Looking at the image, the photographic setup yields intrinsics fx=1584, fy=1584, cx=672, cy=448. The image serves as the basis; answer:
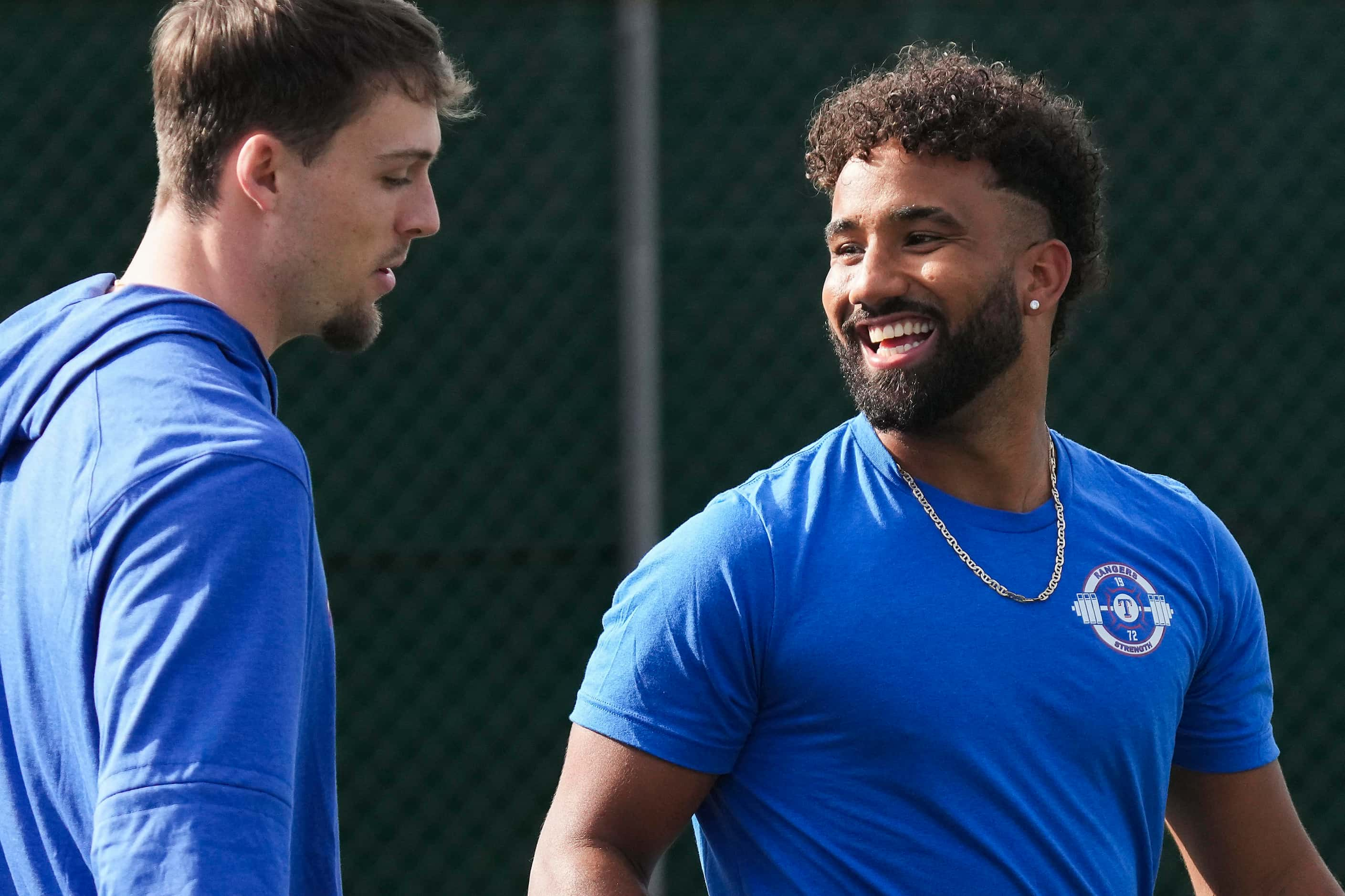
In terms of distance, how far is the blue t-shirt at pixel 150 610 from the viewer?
1113 millimetres

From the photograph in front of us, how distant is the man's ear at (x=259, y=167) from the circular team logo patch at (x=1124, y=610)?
0.97m

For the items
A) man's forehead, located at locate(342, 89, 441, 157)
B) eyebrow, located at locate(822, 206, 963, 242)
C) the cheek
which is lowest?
the cheek

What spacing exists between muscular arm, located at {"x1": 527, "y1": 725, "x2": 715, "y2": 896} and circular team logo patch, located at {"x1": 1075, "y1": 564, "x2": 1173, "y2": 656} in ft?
1.52

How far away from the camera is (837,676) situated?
164 cm

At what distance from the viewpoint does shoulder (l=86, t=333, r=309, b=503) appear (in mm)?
1154

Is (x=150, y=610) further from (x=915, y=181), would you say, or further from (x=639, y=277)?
(x=639, y=277)

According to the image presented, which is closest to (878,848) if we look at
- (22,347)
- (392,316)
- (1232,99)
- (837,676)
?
(837,676)

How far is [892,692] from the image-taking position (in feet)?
5.39

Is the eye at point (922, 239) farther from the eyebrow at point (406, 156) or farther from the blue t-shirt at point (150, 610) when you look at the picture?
the blue t-shirt at point (150, 610)

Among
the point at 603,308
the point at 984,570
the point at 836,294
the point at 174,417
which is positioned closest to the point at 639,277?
the point at 603,308

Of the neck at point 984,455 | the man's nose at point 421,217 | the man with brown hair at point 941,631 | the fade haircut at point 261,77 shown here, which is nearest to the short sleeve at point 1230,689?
the man with brown hair at point 941,631

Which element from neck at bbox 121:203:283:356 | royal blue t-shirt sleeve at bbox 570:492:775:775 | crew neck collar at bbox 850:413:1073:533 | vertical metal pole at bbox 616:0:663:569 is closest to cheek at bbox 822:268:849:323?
crew neck collar at bbox 850:413:1073:533

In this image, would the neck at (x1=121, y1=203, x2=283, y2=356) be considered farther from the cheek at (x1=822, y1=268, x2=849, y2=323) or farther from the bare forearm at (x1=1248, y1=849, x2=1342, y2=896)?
the bare forearm at (x1=1248, y1=849, x2=1342, y2=896)

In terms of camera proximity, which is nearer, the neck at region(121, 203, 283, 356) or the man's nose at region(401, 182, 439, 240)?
the neck at region(121, 203, 283, 356)
